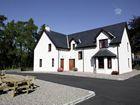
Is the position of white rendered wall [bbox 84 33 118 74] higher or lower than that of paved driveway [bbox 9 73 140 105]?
higher

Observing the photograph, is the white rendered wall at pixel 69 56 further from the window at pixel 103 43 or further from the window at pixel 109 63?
the window at pixel 109 63

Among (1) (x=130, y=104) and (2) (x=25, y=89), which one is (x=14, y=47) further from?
(1) (x=130, y=104)

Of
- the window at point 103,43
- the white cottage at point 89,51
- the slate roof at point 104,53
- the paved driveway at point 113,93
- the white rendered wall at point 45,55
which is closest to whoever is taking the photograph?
the paved driveway at point 113,93

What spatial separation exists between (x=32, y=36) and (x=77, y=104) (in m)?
37.0

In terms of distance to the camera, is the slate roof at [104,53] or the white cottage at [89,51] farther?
the white cottage at [89,51]

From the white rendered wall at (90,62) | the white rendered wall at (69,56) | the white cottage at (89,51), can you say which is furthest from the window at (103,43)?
the white rendered wall at (69,56)

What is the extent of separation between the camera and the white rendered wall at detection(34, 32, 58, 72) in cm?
3025

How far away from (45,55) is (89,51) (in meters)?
10.1

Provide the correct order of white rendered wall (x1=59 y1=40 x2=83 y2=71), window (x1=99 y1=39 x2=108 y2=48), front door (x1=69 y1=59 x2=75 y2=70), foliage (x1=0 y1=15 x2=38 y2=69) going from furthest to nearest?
1. foliage (x1=0 y1=15 x2=38 y2=69)
2. front door (x1=69 y1=59 x2=75 y2=70)
3. white rendered wall (x1=59 y1=40 x2=83 y2=71)
4. window (x1=99 y1=39 x2=108 y2=48)

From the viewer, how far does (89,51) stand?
2750 centimetres

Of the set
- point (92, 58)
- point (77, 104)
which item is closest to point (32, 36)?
point (92, 58)

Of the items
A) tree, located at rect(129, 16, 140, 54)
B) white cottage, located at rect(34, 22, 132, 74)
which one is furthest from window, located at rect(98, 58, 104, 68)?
tree, located at rect(129, 16, 140, 54)

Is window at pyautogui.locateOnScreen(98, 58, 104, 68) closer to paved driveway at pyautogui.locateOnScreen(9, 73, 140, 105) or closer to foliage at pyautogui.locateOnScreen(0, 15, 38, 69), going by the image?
paved driveway at pyautogui.locateOnScreen(9, 73, 140, 105)

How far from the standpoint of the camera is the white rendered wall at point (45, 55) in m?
30.2
